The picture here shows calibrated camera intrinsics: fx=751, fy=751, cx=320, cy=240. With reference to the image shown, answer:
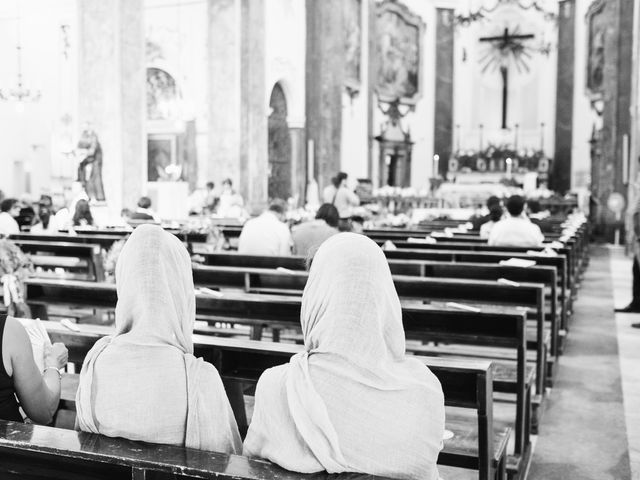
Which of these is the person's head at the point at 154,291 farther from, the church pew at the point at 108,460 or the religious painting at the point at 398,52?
the religious painting at the point at 398,52

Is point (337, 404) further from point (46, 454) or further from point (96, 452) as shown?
point (46, 454)

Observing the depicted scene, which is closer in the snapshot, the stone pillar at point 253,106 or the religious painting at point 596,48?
the stone pillar at point 253,106

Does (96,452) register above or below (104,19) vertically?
below

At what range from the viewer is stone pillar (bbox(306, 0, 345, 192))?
715 inches

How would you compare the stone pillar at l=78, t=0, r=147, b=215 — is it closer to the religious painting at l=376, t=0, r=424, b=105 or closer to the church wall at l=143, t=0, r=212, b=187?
the church wall at l=143, t=0, r=212, b=187

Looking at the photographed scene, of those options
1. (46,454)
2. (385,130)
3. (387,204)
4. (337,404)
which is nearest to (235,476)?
(337,404)

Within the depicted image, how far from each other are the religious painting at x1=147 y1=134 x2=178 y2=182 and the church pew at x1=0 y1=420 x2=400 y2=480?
15.4 metres

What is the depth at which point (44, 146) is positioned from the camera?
19812mm

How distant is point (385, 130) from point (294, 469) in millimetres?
21641

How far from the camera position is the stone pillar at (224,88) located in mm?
15070

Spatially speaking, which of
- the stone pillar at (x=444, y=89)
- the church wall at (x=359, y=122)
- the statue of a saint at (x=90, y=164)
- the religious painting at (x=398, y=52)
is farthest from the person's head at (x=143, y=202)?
the stone pillar at (x=444, y=89)

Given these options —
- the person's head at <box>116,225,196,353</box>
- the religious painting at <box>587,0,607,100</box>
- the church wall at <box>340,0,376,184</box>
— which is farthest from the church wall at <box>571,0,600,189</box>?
the person's head at <box>116,225,196,353</box>

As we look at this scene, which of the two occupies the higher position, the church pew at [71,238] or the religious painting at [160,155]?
the religious painting at [160,155]

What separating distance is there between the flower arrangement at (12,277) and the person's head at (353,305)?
117 inches
